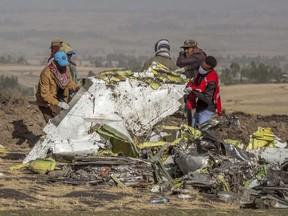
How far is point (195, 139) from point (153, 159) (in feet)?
2.50

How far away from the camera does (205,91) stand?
15.1 metres

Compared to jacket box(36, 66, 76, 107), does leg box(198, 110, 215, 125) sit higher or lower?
lower

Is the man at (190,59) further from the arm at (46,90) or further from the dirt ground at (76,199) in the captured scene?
the arm at (46,90)

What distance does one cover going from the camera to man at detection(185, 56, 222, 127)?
593 inches

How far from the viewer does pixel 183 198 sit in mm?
12352

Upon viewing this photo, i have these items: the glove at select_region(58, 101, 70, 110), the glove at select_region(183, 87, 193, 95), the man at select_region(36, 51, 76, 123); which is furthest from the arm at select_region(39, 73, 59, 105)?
the glove at select_region(183, 87, 193, 95)

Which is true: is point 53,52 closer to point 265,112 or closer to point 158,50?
point 158,50

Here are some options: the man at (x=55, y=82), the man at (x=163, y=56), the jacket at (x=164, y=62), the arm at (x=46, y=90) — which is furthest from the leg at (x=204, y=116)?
the arm at (x=46, y=90)

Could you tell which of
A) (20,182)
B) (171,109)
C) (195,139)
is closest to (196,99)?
(171,109)

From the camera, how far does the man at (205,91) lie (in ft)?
49.4

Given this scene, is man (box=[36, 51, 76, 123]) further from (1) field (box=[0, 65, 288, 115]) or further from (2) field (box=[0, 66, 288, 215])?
(1) field (box=[0, 65, 288, 115])

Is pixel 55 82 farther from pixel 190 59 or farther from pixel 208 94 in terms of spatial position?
pixel 190 59

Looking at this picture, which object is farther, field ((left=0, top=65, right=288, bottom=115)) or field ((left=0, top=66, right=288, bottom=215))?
field ((left=0, top=65, right=288, bottom=115))

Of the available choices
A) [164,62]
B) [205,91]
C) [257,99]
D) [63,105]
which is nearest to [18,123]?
[164,62]
